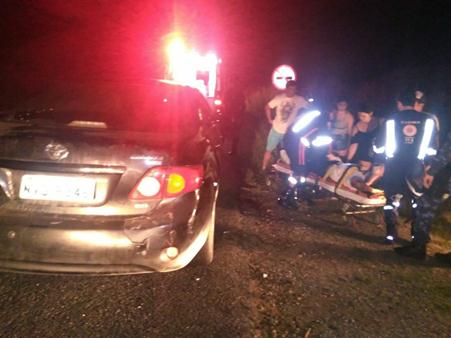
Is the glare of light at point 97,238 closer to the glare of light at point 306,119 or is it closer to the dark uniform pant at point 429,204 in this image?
the dark uniform pant at point 429,204

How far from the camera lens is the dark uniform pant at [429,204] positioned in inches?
182

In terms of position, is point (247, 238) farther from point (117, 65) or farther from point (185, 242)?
point (117, 65)

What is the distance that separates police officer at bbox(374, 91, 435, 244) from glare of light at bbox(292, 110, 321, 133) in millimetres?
1312

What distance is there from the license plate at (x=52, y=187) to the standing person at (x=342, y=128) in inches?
180

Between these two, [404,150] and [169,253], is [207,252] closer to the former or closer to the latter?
[169,253]

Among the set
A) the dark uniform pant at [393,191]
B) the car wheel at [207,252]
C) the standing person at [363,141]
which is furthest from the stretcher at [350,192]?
the car wheel at [207,252]

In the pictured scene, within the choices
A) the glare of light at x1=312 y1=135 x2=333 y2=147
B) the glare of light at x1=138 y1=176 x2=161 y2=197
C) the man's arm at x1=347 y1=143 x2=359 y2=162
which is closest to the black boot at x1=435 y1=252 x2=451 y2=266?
the man's arm at x1=347 y1=143 x2=359 y2=162

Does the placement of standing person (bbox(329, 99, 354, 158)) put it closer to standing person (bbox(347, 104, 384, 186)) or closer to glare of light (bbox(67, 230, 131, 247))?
standing person (bbox(347, 104, 384, 186))

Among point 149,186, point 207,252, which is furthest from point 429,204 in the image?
point 149,186

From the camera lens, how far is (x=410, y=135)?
4984 mm

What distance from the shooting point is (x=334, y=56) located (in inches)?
765

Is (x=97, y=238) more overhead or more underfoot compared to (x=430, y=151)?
more underfoot

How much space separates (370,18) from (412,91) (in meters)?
14.9

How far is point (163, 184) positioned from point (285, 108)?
442cm
